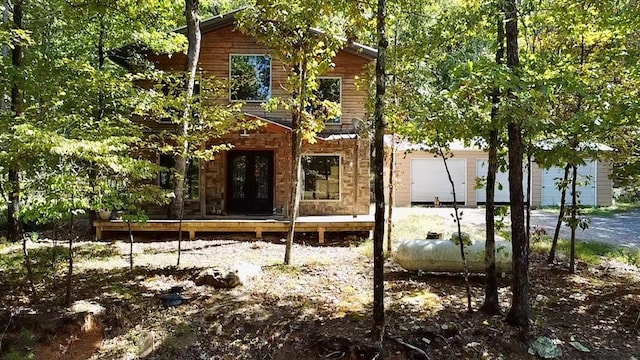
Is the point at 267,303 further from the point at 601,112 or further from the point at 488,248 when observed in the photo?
the point at 601,112

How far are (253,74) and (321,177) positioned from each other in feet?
11.3

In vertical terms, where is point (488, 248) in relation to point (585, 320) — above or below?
above

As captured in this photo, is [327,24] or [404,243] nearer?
[327,24]

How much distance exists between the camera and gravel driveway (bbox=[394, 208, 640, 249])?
10.8 metres

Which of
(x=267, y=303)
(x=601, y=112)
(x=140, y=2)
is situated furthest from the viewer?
(x=140, y=2)

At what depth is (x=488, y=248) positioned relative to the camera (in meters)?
5.60

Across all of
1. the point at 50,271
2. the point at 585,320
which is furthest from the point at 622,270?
the point at 50,271

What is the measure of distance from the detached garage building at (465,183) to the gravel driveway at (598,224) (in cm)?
136

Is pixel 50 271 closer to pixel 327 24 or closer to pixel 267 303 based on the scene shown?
pixel 267 303

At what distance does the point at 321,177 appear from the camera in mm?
12555

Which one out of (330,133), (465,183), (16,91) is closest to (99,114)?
(16,91)

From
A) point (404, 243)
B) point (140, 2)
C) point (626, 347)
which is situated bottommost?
point (626, 347)

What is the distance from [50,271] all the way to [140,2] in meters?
6.68

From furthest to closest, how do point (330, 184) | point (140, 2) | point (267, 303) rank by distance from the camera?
point (330, 184) → point (140, 2) → point (267, 303)
